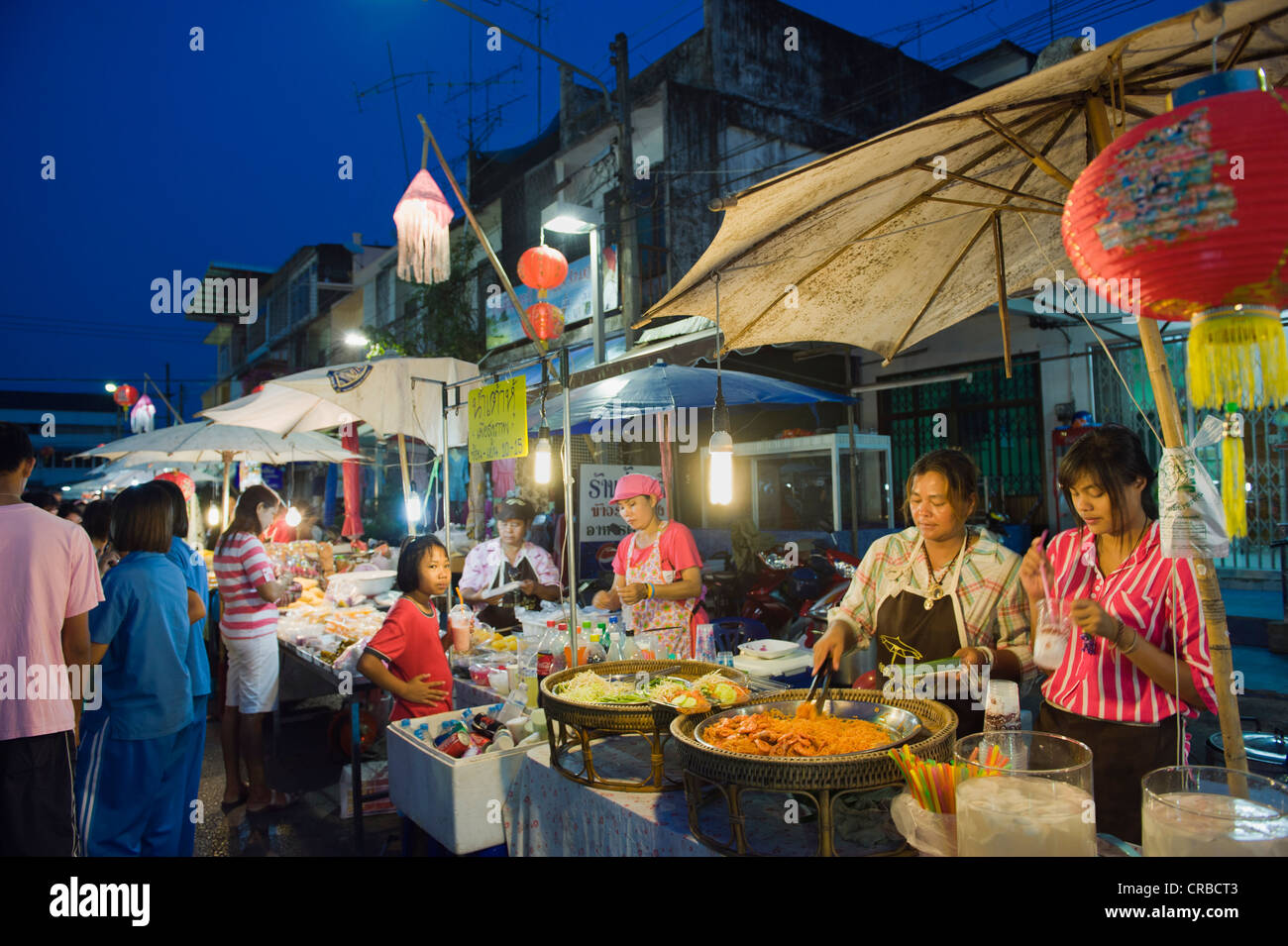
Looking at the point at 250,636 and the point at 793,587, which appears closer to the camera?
the point at 250,636

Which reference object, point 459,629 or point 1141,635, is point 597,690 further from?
point 459,629

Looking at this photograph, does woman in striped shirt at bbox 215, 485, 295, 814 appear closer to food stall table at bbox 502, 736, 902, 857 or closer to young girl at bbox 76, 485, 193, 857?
young girl at bbox 76, 485, 193, 857

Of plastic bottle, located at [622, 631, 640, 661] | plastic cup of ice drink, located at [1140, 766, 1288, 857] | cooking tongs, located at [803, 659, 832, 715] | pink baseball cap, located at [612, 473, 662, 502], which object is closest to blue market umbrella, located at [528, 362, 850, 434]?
pink baseball cap, located at [612, 473, 662, 502]

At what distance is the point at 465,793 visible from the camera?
281 centimetres

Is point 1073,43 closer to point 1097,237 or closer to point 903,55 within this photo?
point 1097,237

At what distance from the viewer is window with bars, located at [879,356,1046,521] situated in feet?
33.8

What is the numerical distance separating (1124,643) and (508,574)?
543 cm

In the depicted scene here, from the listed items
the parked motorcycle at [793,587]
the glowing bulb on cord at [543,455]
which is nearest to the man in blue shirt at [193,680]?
the glowing bulb on cord at [543,455]

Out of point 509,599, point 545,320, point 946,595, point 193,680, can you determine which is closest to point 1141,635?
point 946,595

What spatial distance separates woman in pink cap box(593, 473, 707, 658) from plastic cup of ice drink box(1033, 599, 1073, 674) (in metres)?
2.45

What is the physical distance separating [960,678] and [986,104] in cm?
183

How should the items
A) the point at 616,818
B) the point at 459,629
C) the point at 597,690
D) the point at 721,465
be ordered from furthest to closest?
the point at 459,629 → the point at 721,465 → the point at 597,690 → the point at 616,818

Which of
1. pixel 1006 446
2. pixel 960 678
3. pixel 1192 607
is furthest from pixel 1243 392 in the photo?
pixel 1006 446

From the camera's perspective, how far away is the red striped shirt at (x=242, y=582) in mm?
5297
